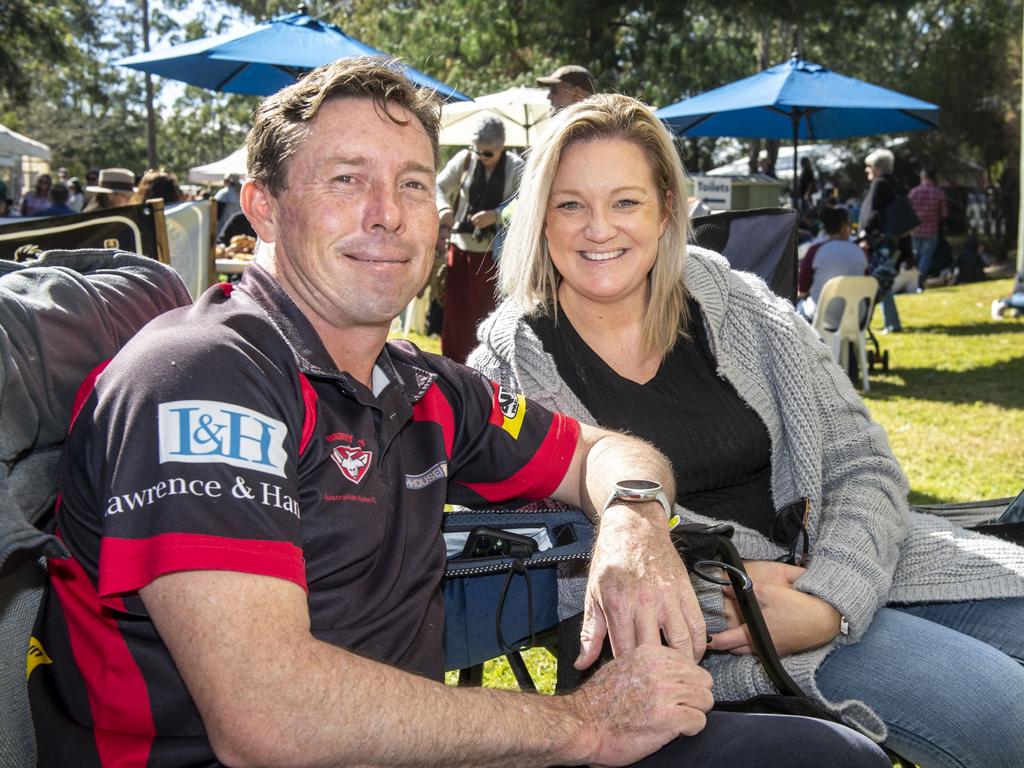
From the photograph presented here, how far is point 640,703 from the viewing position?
5.44 feet

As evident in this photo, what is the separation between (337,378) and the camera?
169cm

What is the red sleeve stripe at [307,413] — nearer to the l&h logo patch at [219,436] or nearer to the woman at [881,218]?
the l&h logo patch at [219,436]

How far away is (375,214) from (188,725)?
3.03 feet

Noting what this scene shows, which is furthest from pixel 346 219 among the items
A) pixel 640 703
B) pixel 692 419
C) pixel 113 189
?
pixel 113 189

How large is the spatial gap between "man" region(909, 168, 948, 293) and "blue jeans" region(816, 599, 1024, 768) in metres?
15.2

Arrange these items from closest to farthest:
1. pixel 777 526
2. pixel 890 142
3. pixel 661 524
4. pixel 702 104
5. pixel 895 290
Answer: pixel 661 524
pixel 777 526
pixel 702 104
pixel 895 290
pixel 890 142

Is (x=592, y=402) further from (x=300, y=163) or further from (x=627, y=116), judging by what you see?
(x=300, y=163)

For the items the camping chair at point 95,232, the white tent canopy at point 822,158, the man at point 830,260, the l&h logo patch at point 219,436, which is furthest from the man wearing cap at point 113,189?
the white tent canopy at point 822,158

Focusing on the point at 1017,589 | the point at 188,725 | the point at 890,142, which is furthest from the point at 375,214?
the point at 890,142

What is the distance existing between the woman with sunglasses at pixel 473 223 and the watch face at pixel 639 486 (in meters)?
5.20

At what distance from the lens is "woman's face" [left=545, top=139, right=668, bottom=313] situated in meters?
2.68

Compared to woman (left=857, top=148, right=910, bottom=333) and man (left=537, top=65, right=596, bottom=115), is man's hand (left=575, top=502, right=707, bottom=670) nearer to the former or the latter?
man (left=537, top=65, right=596, bottom=115)

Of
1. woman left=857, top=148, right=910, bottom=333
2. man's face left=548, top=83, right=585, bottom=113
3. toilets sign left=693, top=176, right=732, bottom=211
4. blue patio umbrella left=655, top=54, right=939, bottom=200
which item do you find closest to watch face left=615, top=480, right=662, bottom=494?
man's face left=548, top=83, right=585, bottom=113

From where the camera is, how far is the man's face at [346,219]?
1834mm
